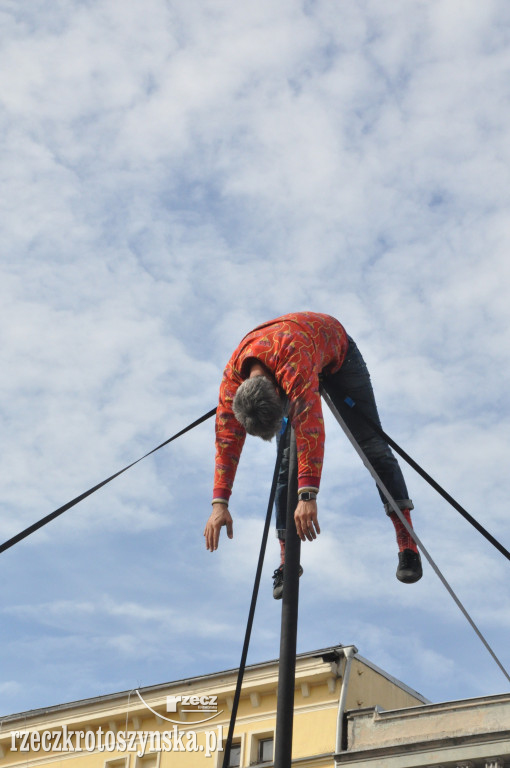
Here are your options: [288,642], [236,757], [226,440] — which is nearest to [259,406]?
[226,440]

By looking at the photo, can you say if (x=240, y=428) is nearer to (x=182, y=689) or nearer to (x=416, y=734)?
(x=416, y=734)

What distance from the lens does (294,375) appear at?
7.18 metres

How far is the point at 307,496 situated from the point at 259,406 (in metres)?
0.71

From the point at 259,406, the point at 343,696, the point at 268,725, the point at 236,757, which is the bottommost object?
the point at 259,406

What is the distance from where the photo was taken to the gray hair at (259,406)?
718 centimetres

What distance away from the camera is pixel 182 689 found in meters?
25.4

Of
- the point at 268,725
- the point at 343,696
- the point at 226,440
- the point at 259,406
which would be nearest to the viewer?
the point at 259,406

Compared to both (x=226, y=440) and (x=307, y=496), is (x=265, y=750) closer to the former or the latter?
(x=226, y=440)

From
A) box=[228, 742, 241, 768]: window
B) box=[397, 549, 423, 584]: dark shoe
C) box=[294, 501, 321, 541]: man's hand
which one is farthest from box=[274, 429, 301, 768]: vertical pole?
box=[228, 742, 241, 768]: window

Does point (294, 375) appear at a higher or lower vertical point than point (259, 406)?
higher

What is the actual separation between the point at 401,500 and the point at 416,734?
15.7 meters

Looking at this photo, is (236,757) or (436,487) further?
(236,757)

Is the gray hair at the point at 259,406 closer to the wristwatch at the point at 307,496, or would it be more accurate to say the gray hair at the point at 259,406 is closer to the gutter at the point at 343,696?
the wristwatch at the point at 307,496

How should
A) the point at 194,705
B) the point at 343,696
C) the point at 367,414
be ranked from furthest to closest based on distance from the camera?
the point at 194,705
the point at 343,696
the point at 367,414
